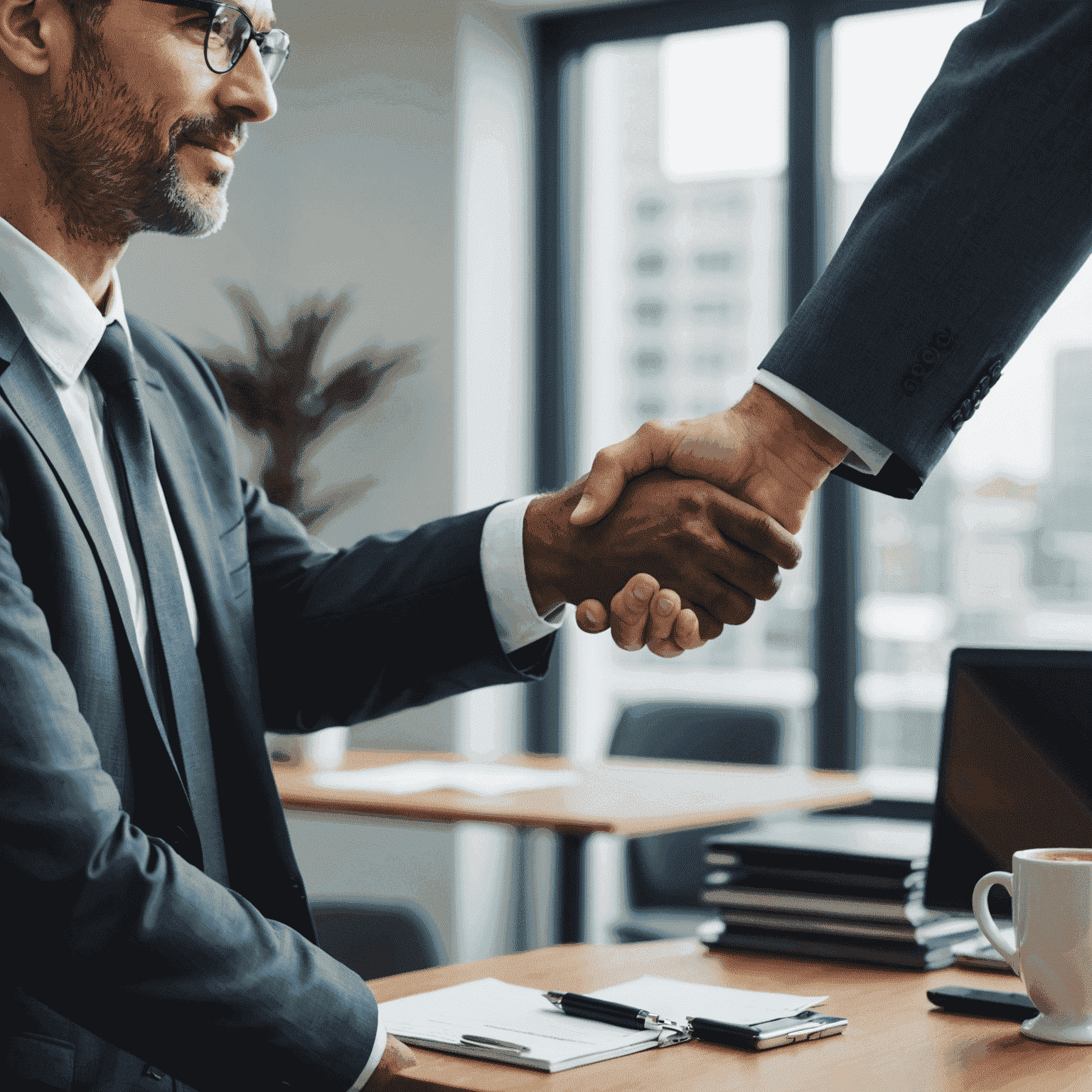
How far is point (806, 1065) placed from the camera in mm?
1233

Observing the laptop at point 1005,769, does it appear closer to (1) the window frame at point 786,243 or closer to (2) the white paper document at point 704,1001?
(2) the white paper document at point 704,1001

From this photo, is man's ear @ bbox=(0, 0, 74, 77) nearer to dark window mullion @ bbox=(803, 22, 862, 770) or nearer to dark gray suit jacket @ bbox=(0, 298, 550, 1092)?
A: dark gray suit jacket @ bbox=(0, 298, 550, 1092)

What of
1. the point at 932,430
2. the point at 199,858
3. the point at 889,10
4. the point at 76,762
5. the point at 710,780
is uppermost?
the point at 889,10

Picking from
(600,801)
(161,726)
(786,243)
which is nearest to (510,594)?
(161,726)

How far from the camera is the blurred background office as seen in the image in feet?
14.5

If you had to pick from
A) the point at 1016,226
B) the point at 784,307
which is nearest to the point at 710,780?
the point at 784,307

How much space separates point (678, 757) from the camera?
13.1 feet

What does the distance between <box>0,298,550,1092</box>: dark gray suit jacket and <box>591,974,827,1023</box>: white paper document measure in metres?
0.32

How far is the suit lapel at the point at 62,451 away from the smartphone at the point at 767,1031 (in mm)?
541

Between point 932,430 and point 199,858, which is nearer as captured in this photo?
point 199,858

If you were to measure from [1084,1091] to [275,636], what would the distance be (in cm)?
102

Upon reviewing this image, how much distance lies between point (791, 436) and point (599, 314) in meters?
3.39

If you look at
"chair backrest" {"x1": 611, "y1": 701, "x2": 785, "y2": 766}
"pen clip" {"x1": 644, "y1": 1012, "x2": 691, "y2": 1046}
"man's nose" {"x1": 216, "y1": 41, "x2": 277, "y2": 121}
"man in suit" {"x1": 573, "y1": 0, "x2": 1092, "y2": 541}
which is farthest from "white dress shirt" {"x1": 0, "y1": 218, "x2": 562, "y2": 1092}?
"chair backrest" {"x1": 611, "y1": 701, "x2": 785, "y2": 766}

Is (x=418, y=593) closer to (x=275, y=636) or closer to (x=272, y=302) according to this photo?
(x=275, y=636)
